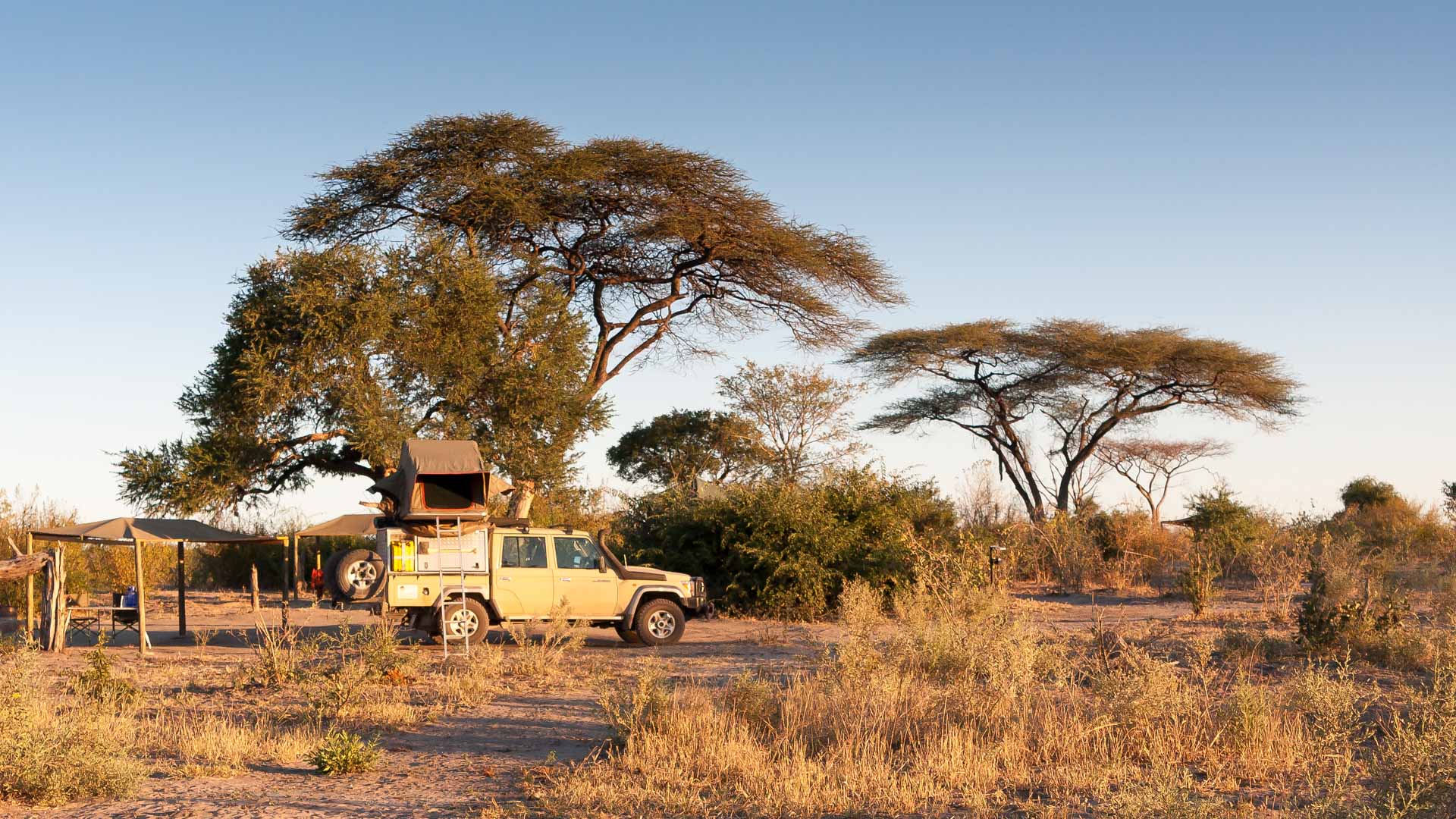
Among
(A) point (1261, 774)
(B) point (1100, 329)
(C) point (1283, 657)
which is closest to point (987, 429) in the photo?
(B) point (1100, 329)

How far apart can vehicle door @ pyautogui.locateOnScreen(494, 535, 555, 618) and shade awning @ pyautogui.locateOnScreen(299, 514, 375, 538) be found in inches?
385

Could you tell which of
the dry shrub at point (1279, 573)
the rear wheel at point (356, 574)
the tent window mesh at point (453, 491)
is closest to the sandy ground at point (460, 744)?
the dry shrub at point (1279, 573)

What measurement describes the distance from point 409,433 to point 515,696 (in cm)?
947

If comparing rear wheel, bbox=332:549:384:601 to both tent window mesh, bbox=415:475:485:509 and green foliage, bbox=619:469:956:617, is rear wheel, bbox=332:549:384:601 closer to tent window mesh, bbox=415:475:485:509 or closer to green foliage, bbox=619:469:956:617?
tent window mesh, bbox=415:475:485:509

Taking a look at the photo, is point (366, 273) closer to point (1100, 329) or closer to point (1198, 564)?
point (1198, 564)

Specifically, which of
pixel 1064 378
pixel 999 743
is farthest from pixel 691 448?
pixel 999 743

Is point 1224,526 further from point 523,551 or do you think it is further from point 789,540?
point 523,551

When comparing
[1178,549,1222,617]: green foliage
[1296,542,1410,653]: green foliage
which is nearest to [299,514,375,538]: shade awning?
[1178,549,1222,617]: green foliage

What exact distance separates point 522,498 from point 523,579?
6307 mm

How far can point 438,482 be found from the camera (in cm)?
1702

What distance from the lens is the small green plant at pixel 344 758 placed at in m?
8.31

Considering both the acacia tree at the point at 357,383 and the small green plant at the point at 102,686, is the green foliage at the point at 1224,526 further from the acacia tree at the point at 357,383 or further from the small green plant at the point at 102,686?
the small green plant at the point at 102,686

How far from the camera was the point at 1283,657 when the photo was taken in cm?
1305

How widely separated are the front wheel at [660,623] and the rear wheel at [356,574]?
11.7 feet
